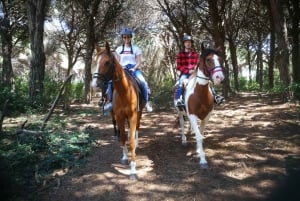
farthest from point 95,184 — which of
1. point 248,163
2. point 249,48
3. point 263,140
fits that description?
point 249,48

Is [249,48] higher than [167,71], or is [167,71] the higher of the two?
[249,48]

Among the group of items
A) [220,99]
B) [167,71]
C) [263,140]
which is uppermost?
[167,71]

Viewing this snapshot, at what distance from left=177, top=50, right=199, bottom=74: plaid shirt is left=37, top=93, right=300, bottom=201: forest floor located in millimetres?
1857

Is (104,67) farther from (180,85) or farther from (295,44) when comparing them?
(295,44)

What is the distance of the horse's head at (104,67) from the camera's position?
6566mm

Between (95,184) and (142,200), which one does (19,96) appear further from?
(142,200)

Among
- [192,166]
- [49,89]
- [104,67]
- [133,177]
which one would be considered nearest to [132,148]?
[133,177]

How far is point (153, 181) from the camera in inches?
271

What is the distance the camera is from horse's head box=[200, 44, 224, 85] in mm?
7004

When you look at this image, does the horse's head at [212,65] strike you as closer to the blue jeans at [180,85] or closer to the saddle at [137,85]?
the blue jeans at [180,85]

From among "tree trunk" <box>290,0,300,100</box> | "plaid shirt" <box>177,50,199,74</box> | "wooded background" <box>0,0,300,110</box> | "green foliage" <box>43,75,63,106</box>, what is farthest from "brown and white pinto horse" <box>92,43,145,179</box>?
"tree trunk" <box>290,0,300,100</box>

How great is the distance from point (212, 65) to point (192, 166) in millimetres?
2057

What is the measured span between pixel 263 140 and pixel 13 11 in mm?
19503

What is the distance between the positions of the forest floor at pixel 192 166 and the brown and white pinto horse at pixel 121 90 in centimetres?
61
